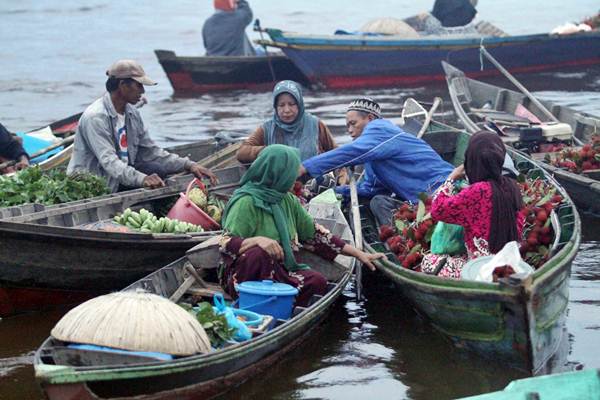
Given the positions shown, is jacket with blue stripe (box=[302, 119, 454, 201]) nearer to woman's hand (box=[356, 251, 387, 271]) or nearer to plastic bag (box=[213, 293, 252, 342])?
woman's hand (box=[356, 251, 387, 271])

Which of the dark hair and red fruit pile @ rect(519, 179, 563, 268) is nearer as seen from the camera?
red fruit pile @ rect(519, 179, 563, 268)

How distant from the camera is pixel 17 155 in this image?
28.6 feet

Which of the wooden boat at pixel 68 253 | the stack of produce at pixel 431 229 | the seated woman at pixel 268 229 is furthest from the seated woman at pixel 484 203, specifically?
the wooden boat at pixel 68 253

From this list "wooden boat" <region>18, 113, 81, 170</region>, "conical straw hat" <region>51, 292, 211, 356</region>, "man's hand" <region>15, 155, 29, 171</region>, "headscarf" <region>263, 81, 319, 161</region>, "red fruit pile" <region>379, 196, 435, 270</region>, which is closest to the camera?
"conical straw hat" <region>51, 292, 211, 356</region>

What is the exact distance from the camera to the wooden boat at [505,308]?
4969 mm

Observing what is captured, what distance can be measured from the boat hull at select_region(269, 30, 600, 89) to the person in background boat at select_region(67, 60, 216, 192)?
26.8ft

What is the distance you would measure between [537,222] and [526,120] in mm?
4858

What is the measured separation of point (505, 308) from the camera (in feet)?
16.6

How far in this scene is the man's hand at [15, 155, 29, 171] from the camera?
8438 millimetres

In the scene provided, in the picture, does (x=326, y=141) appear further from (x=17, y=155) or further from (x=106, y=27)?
(x=106, y=27)

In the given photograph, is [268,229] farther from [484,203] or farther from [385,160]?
[385,160]

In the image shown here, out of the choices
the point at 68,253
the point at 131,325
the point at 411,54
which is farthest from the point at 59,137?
the point at 411,54

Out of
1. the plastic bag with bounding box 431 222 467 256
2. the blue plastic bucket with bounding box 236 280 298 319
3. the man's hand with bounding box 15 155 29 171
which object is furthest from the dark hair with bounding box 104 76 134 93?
the plastic bag with bounding box 431 222 467 256

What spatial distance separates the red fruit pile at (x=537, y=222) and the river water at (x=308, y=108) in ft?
1.99
